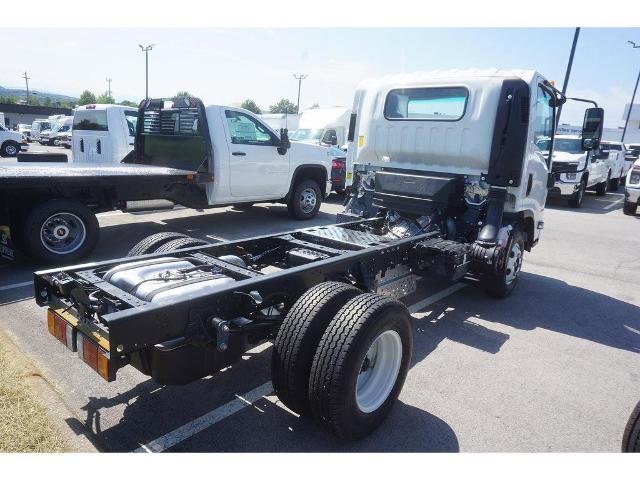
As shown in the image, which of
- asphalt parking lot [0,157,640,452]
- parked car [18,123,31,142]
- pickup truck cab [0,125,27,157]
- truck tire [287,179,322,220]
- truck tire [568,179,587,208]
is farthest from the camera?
parked car [18,123,31,142]

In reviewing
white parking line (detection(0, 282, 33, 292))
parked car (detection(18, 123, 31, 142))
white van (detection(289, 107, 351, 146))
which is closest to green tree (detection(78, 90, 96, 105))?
parked car (detection(18, 123, 31, 142))

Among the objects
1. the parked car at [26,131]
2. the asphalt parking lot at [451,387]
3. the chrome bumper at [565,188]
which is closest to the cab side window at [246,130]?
the asphalt parking lot at [451,387]

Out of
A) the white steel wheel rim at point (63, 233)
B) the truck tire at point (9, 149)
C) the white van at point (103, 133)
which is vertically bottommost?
the truck tire at point (9, 149)

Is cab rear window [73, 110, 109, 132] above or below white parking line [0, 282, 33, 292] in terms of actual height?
above

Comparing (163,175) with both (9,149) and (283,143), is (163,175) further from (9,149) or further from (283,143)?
(9,149)

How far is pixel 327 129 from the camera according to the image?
54.5 feet

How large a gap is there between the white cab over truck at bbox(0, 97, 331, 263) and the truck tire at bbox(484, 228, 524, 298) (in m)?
4.70

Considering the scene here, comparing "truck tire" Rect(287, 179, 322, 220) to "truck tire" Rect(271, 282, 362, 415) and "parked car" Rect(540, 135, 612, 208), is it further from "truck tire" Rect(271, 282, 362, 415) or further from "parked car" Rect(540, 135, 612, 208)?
"truck tire" Rect(271, 282, 362, 415)

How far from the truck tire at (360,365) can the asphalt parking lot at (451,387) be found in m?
0.18

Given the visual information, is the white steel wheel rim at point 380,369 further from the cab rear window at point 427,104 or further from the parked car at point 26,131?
the parked car at point 26,131

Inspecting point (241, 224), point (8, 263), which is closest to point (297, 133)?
point (241, 224)

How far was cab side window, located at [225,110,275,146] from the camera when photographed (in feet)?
26.2

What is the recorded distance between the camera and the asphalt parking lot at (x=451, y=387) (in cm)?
278

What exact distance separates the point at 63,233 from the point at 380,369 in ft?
15.7
